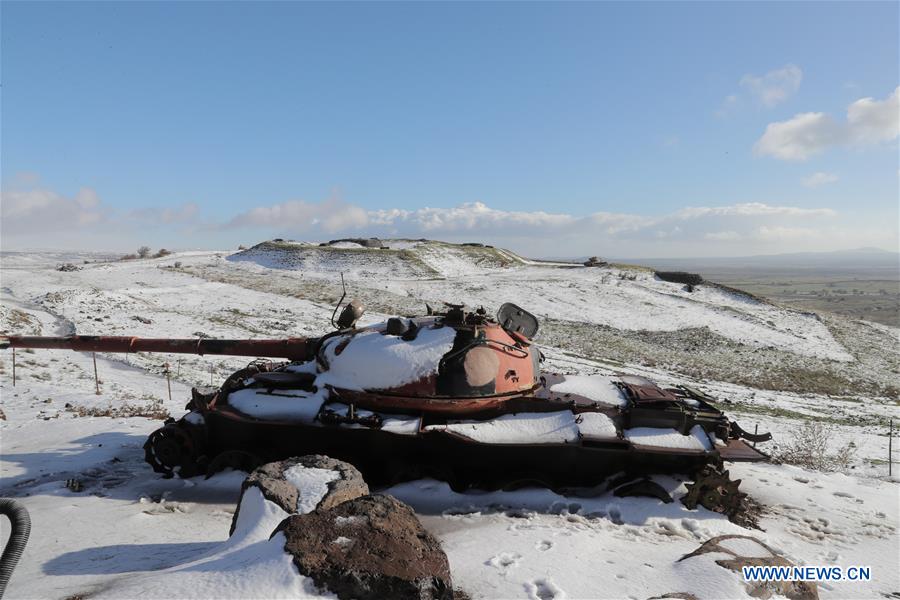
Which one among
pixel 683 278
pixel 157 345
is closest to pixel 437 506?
pixel 157 345

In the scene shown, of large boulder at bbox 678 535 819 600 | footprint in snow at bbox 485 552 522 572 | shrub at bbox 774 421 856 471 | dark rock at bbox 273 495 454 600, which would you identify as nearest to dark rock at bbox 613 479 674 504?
large boulder at bbox 678 535 819 600

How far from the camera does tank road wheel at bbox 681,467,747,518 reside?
7.17 metres

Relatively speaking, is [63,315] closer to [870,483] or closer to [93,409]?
[93,409]

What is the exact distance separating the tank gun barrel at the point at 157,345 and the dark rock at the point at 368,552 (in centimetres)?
452

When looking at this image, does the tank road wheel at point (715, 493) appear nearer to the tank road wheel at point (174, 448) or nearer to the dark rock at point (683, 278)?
the tank road wheel at point (174, 448)

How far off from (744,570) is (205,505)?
6678mm

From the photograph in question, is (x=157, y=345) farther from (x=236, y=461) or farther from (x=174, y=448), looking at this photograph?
(x=236, y=461)

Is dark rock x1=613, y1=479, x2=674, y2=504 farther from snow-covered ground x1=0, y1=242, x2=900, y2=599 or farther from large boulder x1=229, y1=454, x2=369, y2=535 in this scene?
large boulder x1=229, y1=454, x2=369, y2=535

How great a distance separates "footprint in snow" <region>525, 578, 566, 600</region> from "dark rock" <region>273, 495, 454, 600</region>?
1242 mm

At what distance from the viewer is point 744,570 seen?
211 inches

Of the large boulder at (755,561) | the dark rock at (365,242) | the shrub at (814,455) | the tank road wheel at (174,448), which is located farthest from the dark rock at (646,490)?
the dark rock at (365,242)

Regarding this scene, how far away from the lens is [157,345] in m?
8.84

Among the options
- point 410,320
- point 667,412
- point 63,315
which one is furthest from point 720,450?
point 63,315

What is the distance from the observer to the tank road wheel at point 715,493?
717 cm
